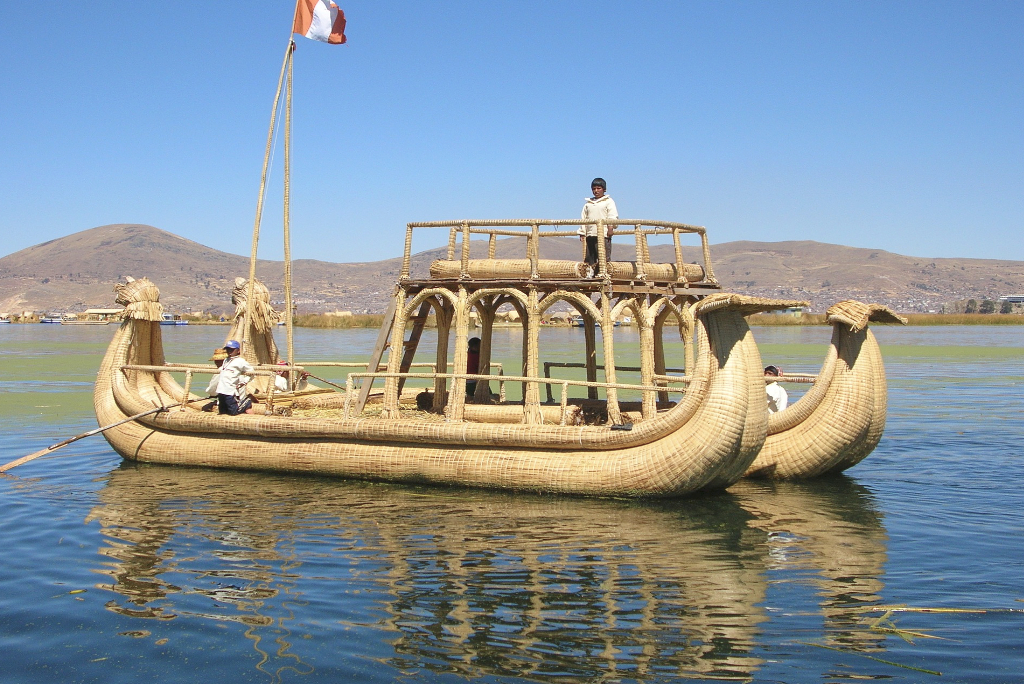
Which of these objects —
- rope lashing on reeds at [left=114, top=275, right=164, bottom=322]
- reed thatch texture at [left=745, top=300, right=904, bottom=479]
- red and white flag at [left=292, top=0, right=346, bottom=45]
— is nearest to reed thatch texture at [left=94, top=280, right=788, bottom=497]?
rope lashing on reeds at [left=114, top=275, right=164, bottom=322]

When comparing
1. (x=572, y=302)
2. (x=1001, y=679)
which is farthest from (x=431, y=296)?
(x=1001, y=679)

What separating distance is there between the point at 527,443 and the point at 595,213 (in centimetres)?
383

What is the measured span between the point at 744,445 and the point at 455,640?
5157mm

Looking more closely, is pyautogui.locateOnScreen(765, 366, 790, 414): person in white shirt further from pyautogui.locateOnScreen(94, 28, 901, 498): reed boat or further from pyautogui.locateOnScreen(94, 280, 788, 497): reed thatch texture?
pyautogui.locateOnScreen(94, 280, 788, 497): reed thatch texture

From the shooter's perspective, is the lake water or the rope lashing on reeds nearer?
the lake water

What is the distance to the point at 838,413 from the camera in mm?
13094

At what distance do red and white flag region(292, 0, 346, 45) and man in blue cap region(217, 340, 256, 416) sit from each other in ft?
18.4

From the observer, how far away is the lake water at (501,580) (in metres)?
7.11

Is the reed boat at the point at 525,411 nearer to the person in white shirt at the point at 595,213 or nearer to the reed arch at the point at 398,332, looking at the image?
the reed arch at the point at 398,332

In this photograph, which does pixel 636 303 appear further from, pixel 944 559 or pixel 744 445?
pixel 944 559

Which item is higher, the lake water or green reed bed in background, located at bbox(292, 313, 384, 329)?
green reed bed in background, located at bbox(292, 313, 384, 329)

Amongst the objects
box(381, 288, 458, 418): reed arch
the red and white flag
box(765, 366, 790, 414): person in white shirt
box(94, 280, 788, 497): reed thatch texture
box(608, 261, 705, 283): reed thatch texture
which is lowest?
box(94, 280, 788, 497): reed thatch texture

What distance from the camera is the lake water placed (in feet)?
23.3

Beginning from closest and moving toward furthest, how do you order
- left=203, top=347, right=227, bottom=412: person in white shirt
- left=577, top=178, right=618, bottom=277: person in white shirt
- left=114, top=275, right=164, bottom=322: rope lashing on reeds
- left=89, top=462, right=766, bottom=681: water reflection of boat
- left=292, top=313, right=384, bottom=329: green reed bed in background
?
left=89, top=462, right=766, bottom=681: water reflection of boat
left=577, top=178, right=618, bottom=277: person in white shirt
left=203, top=347, right=227, bottom=412: person in white shirt
left=114, top=275, right=164, bottom=322: rope lashing on reeds
left=292, top=313, right=384, bottom=329: green reed bed in background
